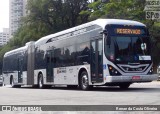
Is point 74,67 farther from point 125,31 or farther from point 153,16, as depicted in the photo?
point 153,16

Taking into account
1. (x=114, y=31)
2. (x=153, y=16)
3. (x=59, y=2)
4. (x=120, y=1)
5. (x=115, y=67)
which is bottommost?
(x=115, y=67)

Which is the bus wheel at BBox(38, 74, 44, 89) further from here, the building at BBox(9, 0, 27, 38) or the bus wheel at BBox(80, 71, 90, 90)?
the building at BBox(9, 0, 27, 38)

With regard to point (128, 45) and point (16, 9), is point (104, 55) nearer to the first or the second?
point (128, 45)

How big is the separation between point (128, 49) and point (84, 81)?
9.36 feet

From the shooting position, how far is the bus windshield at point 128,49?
16.3 meters

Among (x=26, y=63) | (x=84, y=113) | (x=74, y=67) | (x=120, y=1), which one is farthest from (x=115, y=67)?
(x=120, y=1)

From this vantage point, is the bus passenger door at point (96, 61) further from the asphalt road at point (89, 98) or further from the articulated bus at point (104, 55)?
the asphalt road at point (89, 98)

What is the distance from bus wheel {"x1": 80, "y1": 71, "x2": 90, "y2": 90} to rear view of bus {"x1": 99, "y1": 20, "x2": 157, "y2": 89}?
1510mm

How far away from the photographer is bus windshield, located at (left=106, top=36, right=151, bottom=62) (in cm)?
1633

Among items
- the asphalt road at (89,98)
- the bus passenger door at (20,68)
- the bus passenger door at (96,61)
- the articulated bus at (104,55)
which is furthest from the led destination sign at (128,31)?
the bus passenger door at (20,68)

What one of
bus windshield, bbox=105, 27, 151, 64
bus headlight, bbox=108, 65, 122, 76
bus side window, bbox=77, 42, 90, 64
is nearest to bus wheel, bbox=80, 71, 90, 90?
bus side window, bbox=77, 42, 90, 64

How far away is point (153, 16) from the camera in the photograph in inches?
1328

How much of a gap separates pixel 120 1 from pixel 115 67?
76.2 feet

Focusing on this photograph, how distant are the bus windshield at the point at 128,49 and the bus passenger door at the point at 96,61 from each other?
0.55 metres
